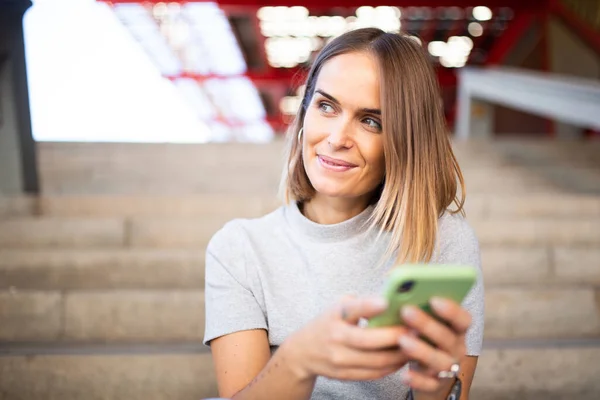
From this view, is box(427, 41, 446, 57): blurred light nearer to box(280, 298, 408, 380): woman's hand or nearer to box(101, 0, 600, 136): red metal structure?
box(101, 0, 600, 136): red metal structure

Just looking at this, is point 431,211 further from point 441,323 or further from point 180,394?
point 180,394

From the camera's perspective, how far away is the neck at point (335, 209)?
5.47 feet

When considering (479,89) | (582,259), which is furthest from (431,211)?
(479,89)

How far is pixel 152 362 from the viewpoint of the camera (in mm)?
2123

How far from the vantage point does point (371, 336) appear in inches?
39.8

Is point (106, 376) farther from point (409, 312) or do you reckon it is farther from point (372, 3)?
point (372, 3)

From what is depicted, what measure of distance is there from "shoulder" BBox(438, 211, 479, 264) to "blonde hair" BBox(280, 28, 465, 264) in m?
0.03

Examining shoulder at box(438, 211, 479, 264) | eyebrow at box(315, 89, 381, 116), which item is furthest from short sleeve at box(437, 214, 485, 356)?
eyebrow at box(315, 89, 381, 116)

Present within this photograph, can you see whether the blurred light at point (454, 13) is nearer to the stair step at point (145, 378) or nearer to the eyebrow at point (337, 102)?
the stair step at point (145, 378)

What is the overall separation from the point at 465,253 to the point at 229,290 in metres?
0.55

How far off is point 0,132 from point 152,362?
179 centimetres

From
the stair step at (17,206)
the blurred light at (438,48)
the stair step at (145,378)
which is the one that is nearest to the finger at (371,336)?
the stair step at (145,378)

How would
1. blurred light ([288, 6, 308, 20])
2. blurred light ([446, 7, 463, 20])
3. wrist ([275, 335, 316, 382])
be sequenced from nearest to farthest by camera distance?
wrist ([275, 335, 316, 382]), blurred light ([446, 7, 463, 20]), blurred light ([288, 6, 308, 20])

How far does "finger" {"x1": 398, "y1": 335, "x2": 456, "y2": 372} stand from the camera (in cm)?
102
